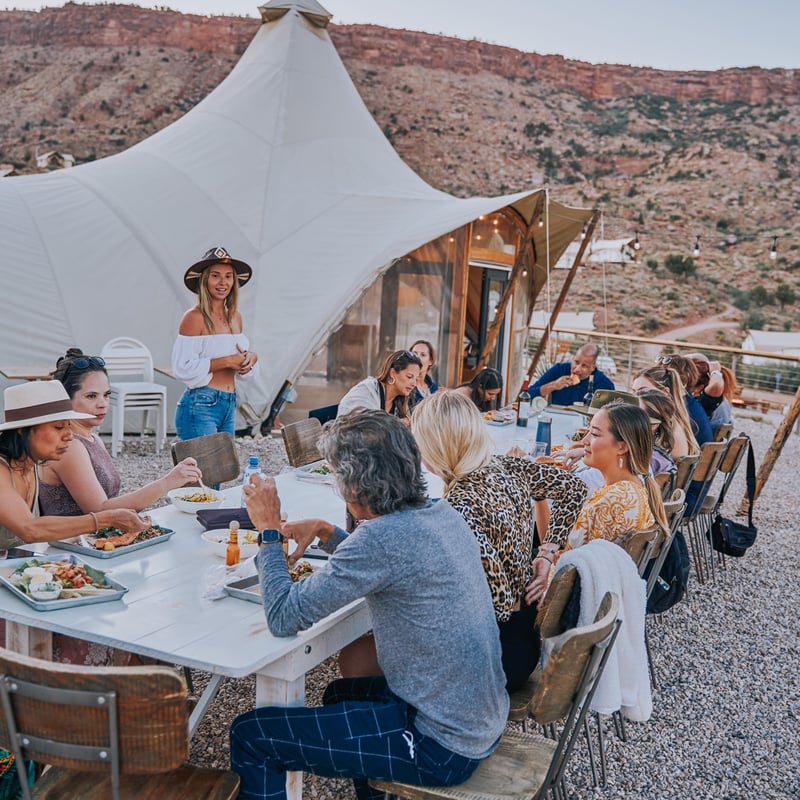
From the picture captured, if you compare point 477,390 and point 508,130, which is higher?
point 508,130

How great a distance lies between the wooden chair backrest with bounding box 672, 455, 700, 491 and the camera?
4426 millimetres

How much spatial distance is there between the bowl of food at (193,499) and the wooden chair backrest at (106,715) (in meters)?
1.42

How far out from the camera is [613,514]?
314 centimetres

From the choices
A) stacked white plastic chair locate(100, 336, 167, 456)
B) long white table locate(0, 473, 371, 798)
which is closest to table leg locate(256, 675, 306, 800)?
long white table locate(0, 473, 371, 798)

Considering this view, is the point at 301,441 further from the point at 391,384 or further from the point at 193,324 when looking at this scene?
the point at 193,324

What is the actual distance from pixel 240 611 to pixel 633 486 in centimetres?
172

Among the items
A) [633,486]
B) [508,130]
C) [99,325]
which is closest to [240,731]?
[633,486]

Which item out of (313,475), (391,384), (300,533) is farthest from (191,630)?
(391,384)

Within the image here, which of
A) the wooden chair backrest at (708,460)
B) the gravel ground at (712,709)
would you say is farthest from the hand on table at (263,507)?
the wooden chair backrest at (708,460)

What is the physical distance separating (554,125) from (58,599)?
46.3 meters

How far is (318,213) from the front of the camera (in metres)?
8.66

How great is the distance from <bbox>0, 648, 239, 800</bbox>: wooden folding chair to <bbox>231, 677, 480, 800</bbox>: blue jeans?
15.9 inches

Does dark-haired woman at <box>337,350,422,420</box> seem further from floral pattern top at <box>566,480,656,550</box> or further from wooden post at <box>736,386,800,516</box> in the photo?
wooden post at <box>736,386,800,516</box>

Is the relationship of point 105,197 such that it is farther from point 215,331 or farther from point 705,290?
point 705,290
